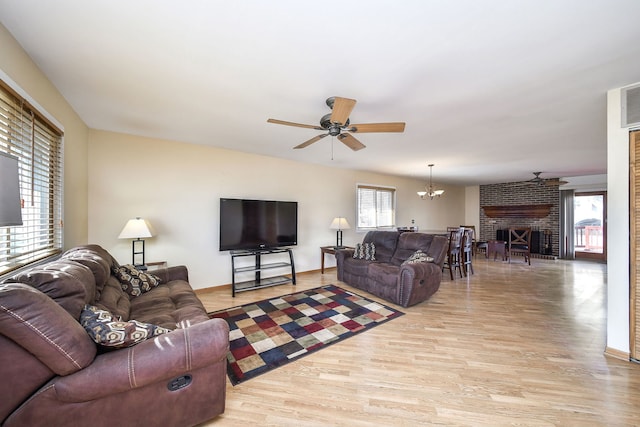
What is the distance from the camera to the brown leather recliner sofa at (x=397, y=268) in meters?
3.25

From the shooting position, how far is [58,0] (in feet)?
4.22

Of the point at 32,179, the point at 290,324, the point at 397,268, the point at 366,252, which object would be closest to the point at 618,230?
the point at 397,268

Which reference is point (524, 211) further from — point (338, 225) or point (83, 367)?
point (83, 367)

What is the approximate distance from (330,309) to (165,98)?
119 inches

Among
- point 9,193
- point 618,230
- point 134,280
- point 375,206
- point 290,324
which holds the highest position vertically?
point 375,206

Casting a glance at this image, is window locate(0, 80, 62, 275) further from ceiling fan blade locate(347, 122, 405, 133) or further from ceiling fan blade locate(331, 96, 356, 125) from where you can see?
ceiling fan blade locate(347, 122, 405, 133)

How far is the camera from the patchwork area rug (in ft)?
6.92

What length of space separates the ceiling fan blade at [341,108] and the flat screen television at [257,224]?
2.47 m

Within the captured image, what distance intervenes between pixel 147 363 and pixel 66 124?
2.63 metres

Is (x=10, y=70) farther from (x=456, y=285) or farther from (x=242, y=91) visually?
(x=456, y=285)

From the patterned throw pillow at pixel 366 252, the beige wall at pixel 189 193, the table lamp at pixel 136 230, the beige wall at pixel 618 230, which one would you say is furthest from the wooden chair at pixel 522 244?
the table lamp at pixel 136 230

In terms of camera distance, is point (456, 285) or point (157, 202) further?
point (456, 285)

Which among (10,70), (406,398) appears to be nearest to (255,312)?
(406,398)

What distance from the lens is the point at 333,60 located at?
5.70 feet
